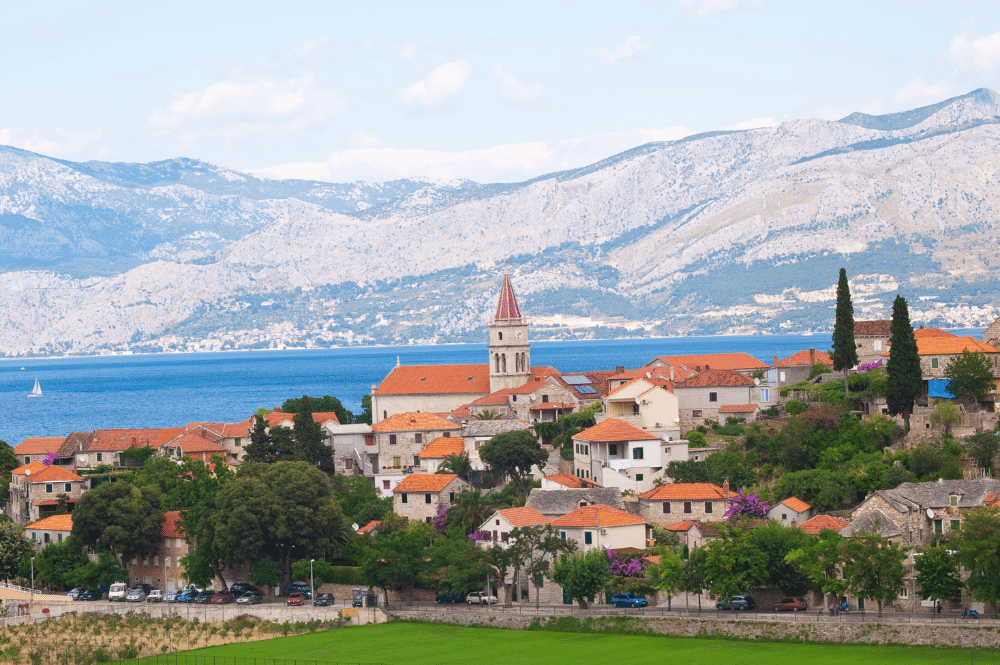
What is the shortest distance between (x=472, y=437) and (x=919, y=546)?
111ft

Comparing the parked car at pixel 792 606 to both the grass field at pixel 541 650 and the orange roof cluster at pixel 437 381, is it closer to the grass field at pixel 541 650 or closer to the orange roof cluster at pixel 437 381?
the grass field at pixel 541 650

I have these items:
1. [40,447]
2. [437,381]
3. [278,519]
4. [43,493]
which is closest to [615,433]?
[278,519]

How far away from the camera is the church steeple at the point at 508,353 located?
110m

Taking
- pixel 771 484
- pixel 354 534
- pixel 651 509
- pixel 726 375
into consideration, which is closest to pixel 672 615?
pixel 651 509

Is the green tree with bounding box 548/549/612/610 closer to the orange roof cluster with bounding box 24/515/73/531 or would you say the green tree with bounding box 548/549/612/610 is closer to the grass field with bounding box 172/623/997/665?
the grass field with bounding box 172/623/997/665

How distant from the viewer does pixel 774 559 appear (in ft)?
212

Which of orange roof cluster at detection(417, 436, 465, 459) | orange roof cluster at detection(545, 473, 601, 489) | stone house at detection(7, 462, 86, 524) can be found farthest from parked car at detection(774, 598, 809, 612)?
stone house at detection(7, 462, 86, 524)

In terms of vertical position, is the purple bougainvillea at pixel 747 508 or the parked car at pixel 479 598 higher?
the purple bougainvillea at pixel 747 508

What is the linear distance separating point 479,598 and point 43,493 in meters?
39.5

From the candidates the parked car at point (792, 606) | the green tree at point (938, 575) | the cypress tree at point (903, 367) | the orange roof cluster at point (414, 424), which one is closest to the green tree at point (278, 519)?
the orange roof cluster at point (414, 424)

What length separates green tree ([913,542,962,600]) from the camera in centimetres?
6009

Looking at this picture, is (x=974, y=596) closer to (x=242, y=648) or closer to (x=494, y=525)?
(x=494, y=525)

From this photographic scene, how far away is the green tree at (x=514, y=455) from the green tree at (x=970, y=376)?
26069mm

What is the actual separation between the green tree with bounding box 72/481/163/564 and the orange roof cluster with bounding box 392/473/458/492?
1553cm
